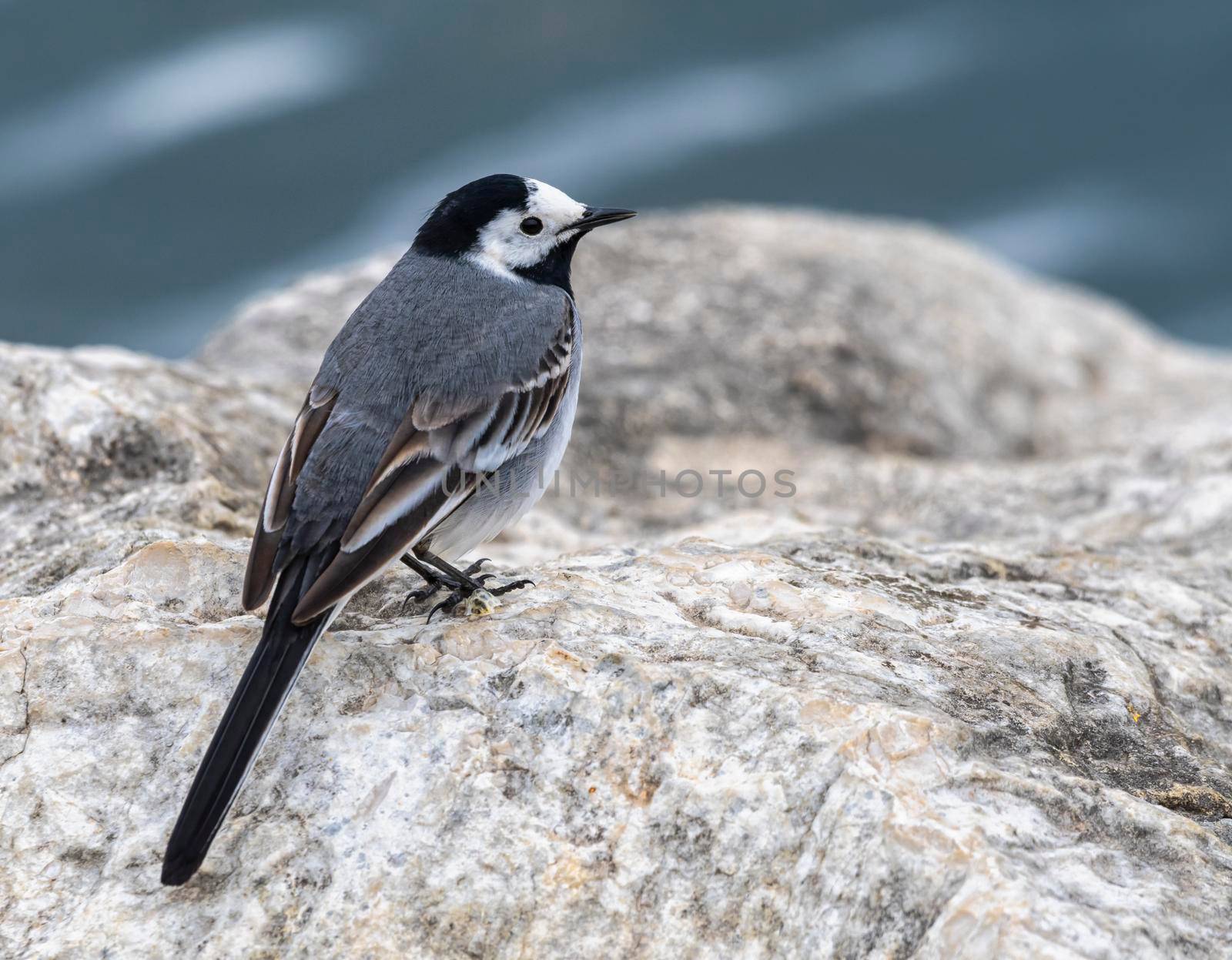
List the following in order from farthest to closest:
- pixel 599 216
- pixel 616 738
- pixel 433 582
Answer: pixel 599 216 < pixel 433 582 < pixel 616 738

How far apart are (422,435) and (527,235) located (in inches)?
53.7

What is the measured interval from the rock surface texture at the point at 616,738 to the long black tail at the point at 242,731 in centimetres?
13

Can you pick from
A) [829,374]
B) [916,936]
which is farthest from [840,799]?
[829,374]

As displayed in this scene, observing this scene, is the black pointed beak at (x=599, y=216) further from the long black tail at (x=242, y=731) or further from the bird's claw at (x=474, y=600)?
the long black tail at (x=242, y=731)

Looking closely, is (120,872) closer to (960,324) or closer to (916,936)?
(916,936)

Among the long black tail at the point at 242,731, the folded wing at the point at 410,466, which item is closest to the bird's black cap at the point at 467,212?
the folded wing at the point at 410,466

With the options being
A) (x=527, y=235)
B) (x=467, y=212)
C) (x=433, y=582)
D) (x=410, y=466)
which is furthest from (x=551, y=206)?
(x=433, y=582)

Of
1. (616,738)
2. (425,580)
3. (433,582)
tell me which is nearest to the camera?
(616,738)

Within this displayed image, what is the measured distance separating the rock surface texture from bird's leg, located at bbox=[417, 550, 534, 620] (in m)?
0.06

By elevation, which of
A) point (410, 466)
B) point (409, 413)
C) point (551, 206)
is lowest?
point (410, 466)

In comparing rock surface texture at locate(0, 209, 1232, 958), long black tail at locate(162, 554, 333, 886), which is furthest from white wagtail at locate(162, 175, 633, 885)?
rock surface texture at locate(0, 209, 1232, 958)

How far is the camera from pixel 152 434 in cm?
470

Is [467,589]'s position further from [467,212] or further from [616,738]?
[467,212]

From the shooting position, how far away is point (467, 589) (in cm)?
383
